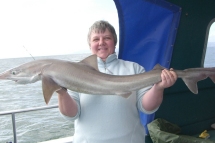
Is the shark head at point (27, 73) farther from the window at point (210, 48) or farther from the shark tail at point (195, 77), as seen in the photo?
the window at point (210, 48)

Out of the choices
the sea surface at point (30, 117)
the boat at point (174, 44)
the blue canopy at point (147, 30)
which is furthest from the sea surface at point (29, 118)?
the boat at point (174, 44)

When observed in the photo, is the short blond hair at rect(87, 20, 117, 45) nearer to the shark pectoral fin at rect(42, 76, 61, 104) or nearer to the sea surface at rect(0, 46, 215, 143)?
the shark pectoral fin at rect(42, 76, 61, 104)

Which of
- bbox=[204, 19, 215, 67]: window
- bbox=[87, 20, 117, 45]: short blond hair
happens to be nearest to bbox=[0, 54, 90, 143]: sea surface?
bbox=[87, 20, 117, 45]: short blond hair

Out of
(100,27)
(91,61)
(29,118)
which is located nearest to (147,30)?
(100,27)

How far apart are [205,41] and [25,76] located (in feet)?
10.9

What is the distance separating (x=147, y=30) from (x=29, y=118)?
481cm

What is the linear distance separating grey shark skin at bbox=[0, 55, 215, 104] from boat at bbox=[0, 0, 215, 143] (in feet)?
5.06

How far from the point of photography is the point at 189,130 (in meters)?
4.28

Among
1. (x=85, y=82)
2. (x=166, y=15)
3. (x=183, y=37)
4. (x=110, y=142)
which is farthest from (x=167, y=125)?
(x=85, y=82)

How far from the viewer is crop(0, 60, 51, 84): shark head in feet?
5.00

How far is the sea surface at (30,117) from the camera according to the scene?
14.8ft

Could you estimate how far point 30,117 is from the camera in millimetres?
6895

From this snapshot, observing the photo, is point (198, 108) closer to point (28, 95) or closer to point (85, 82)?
point (85, 82)

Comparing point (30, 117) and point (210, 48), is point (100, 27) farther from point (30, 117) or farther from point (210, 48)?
point (30, 117)
